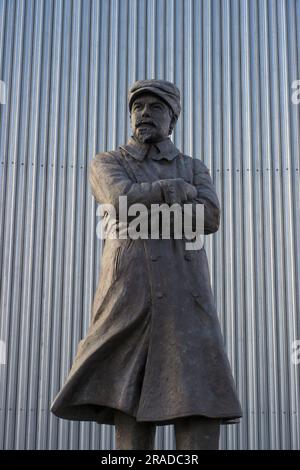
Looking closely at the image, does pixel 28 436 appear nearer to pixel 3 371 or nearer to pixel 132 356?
pixel 3 371

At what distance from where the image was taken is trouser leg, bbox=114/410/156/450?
19.3 feet

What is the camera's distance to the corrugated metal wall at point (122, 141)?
11.0 metres

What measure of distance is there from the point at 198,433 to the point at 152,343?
0.64 m

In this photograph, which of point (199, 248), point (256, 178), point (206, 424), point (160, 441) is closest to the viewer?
point (206, 424)

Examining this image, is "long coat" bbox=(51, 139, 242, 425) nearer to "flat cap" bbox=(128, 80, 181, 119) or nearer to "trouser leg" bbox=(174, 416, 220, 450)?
"trouser leg" bbox=(174, 416, 220, 450)

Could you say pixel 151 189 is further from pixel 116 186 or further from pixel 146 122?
pixel 146 122

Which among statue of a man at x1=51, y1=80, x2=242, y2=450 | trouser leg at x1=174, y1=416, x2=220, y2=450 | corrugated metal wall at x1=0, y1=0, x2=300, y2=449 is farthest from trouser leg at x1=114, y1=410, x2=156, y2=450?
corrugated metal wall at x1=0, y1=0, x2=300, y2=449

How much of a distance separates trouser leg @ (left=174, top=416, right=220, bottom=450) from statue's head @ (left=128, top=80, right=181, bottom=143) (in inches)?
79.8

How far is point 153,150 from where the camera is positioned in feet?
21.7

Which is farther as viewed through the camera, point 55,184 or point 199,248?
point 55,184

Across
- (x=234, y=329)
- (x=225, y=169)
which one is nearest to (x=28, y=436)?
(x=234, y=329)

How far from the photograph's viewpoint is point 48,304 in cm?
1125

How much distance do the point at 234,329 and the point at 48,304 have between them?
230 cm

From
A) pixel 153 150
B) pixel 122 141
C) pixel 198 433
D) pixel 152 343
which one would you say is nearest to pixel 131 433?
pixel 198 433
